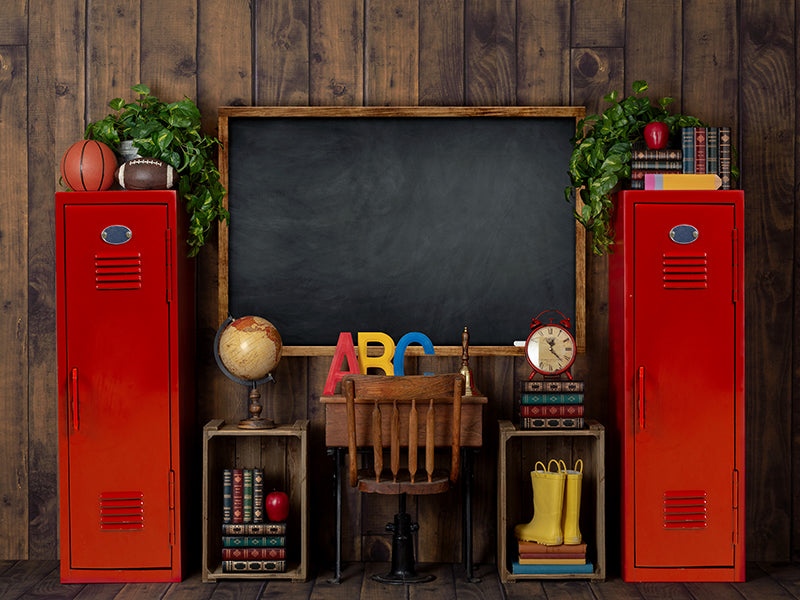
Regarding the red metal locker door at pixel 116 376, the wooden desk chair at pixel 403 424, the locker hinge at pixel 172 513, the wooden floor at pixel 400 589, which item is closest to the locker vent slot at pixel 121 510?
the red metal locker door at pixel 116 376

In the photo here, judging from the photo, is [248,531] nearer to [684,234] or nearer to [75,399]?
[75,399]

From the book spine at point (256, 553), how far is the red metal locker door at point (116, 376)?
367 millimetres

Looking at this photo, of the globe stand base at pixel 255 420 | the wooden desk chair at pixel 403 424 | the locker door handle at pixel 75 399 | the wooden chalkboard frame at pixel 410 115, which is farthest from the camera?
the wooden chalkboard frame at pixel 410 115

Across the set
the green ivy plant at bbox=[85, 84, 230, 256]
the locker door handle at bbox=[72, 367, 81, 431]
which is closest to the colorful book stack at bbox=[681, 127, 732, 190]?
the green ivy plant at bbox=[85, 84, 230, 256]

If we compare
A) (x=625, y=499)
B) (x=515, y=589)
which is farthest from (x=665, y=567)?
(x=515, y=589)

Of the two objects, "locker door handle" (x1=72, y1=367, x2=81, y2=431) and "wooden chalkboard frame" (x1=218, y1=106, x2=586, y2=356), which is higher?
"wooden chalkboard frame" (x1=218, y1=106, x2=586, y2=356)

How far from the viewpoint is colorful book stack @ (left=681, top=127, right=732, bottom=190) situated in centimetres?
322

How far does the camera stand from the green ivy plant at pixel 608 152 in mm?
3203

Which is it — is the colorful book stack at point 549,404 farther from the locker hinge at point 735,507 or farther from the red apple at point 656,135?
the red apple at point 656,135

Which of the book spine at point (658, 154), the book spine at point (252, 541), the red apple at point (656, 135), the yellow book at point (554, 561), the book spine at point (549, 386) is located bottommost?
the yellow book at point (554, 561)

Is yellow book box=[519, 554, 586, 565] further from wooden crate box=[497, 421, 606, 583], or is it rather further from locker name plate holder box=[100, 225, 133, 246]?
locker name plate holder box=[100, 225, 133, 246]

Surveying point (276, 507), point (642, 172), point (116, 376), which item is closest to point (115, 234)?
point (116, 376)

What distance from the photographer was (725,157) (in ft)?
10.6

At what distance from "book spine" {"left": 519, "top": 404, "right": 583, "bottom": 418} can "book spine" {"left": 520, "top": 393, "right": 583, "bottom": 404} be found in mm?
12
